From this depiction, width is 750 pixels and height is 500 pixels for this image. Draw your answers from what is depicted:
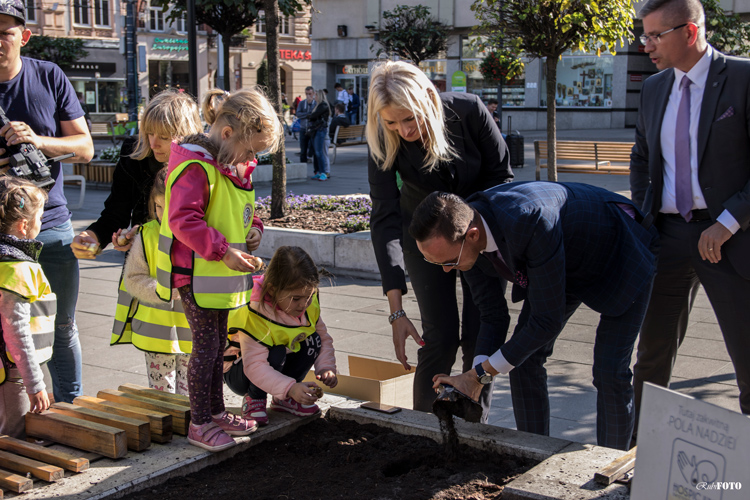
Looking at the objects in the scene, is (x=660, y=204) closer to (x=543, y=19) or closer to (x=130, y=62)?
A: (x=543, y=19)

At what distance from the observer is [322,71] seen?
33500 millimetres

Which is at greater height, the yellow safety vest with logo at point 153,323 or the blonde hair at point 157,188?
the blonde hair at point 157,188

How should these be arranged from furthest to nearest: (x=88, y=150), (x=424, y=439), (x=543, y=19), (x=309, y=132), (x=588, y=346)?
(x=309, y=132), (x=543, y=19), (x=588, y=346), (x=88, y=150), (x=424, y=439)

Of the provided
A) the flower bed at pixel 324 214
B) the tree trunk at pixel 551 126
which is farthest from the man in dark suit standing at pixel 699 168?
the tree trunk at pixel 551 126

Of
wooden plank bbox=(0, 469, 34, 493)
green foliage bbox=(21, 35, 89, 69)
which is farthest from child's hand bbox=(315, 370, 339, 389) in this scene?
green foliage bbox=(21, 35, 89, 69)

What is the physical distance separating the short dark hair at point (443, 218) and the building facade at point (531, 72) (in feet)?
82.9

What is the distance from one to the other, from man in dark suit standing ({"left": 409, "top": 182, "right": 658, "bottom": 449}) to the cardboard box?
2.34ft

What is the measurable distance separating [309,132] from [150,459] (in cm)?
1285

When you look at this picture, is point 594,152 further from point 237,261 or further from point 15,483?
point 15,483

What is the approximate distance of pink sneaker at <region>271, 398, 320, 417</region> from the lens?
349 centimetres

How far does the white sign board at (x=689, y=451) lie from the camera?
6.01ft

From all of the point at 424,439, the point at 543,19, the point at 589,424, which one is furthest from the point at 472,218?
the point at 543,19

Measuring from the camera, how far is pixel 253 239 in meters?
3.17

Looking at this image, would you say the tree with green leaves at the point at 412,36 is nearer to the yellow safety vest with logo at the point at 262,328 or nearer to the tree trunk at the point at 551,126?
the tree trunk at the point at 551,126
